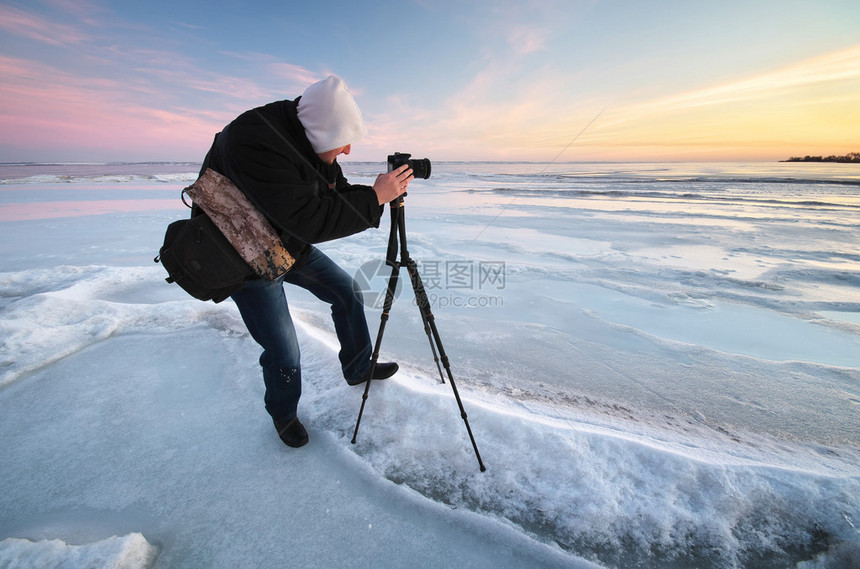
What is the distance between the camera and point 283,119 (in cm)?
179

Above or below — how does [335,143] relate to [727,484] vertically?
above

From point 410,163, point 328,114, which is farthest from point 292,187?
point 410,163

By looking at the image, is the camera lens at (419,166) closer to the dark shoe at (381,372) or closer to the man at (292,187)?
the man at (292,187)

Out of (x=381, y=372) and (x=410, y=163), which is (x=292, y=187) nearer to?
(x=410, y=163)

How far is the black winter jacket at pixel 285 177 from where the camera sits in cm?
165

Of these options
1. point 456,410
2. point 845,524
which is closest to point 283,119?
point 456,410

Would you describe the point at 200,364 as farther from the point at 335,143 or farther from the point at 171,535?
the point at 335,143

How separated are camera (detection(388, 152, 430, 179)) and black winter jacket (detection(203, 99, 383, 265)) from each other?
23 centimetres

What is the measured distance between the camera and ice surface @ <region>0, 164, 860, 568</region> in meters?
1.59

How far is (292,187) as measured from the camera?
168 cm

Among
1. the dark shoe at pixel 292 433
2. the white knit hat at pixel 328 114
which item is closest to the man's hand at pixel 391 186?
the white knit hat at pixel 328 114

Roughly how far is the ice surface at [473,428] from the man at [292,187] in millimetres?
550

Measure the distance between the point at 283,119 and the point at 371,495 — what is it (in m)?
1.96

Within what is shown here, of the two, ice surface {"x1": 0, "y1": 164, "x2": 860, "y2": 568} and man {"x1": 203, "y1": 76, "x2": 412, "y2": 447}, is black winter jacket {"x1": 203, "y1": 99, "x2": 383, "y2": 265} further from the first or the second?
ice surface {"x1": 0, "y1": 164, "x2": 860, "y2": 568}
